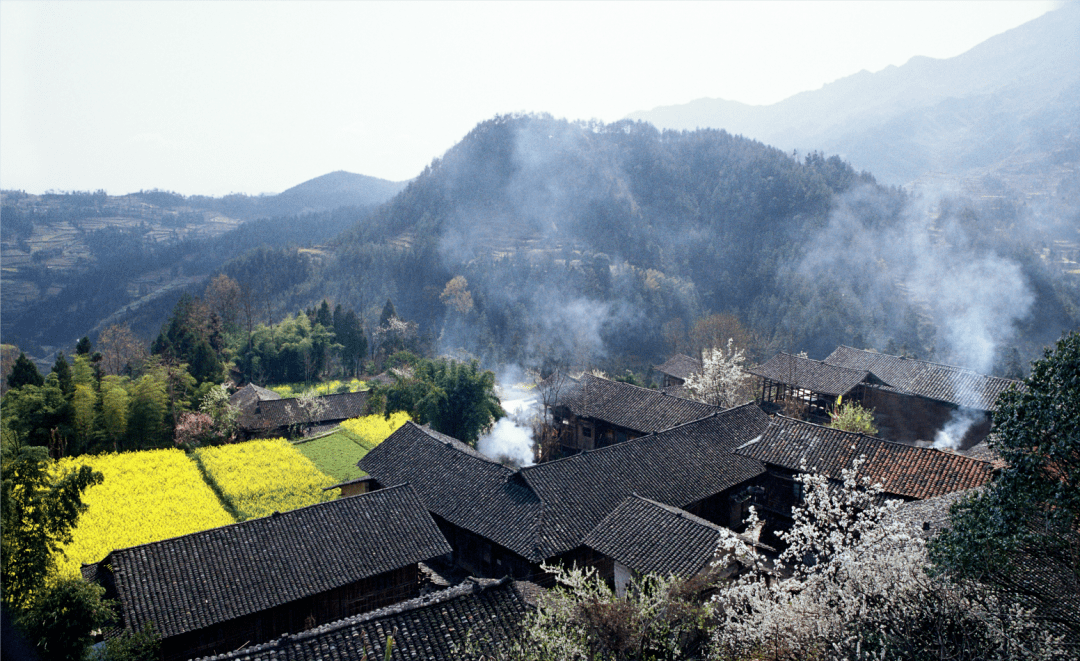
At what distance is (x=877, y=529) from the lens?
10805mm

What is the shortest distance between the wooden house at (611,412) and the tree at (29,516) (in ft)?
68.4

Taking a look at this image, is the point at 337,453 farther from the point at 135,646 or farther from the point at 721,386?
the point at 721,386

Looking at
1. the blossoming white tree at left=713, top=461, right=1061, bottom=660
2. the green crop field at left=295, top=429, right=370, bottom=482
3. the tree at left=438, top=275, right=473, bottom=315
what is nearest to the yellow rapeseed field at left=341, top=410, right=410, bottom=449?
the green crop field at left=295, top=429, right=370, bottom=482

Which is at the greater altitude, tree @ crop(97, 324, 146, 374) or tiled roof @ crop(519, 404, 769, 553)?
tiled roof @ crop(519, 404, 769, 553)

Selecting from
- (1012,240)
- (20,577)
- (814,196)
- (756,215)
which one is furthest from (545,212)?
(20,577)

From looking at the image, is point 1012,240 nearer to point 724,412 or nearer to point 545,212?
point 545,212

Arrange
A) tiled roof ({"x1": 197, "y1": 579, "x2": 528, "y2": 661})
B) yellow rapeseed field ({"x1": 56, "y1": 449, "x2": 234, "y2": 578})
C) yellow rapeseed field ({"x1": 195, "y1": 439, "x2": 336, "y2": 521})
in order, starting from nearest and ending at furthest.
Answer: tiled roof ({"x1": 197, "y1": 579, "x2": 528, "y2": 661})
yellow rapeseed field ({"x1": 56, "y1": 449, "x2": 234, "y2": 578})
yellow rapeseed field ({"x1": 195, "y1": 439, "x2": 336, "y2": 521})

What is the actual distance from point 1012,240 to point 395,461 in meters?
100

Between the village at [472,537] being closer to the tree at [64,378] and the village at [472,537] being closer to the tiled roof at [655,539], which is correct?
the tiled roof at [655,539]

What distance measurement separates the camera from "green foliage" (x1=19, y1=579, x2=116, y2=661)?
1223cm

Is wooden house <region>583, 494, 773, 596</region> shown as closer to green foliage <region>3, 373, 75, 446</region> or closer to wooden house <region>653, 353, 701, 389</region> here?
green foliage <region>3, 373, 75, 446</region>

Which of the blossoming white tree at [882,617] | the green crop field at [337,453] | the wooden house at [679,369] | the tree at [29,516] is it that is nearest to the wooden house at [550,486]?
the green crop field at [337,453]

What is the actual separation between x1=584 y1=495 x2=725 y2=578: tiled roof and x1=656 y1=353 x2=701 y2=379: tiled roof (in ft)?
103

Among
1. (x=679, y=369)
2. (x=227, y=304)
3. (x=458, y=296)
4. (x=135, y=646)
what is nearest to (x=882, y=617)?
(x=135, y=646)
